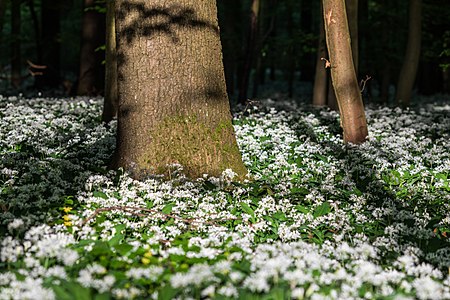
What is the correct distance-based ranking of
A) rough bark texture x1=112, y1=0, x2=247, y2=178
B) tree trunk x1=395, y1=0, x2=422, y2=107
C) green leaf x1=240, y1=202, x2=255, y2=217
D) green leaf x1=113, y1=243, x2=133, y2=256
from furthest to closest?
tree trunk x1=395, y1=0, x2=422, y2=107 → rough bark texture x1=112, y1=0, x2=247, y2=178 → green leaf x1=240, y1=202, x2=255, y2=217 → green leaf x1=113, y1=243, x2=133, y2=256

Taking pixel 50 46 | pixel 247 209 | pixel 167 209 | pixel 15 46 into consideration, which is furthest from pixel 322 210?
pixel 15 46

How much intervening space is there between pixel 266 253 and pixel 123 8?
165 inches

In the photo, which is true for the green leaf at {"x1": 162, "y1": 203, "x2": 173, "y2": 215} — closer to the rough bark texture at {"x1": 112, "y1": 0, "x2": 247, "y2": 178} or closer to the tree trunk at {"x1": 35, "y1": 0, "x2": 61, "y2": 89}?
the rough bark texture at {"x1": 112, "y1": 0, "x2": 247, "y2": 178}

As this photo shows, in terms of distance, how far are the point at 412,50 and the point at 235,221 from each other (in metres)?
11.9

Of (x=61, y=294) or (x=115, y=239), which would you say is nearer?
(x=61, y=294)

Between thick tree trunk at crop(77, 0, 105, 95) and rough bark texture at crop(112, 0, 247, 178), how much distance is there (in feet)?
32.4

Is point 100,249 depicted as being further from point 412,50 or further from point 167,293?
point 412,50

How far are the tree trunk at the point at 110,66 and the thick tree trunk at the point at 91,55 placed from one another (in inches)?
232

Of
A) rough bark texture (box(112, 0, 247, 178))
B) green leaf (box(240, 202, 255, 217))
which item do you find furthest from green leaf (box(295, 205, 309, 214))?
rough bark texture (box(112, 0, 247, 178))

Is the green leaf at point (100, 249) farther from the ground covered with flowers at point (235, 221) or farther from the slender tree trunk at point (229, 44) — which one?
the slender tree trunk at point (229, 44)

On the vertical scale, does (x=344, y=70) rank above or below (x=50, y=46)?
below

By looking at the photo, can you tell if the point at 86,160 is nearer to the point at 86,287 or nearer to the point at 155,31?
the point at 155,31

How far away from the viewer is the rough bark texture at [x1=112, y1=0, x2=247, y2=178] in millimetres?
6750

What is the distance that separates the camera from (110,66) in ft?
34.7
